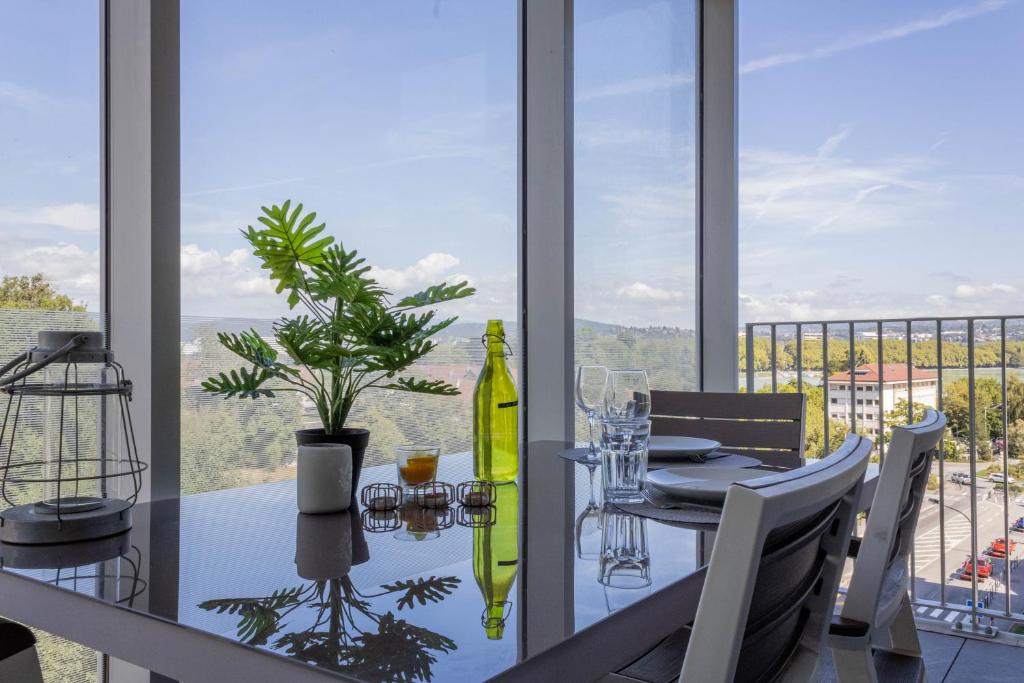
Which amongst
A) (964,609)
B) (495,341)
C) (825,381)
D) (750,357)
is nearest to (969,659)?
(964,609)

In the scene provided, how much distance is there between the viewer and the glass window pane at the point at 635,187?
278 centimetres

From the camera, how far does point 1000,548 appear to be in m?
3.10

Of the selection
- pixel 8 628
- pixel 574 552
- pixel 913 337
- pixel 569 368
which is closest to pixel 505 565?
pixel 574 552

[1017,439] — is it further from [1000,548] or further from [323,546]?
[323,546]

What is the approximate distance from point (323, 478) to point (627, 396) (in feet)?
1.70

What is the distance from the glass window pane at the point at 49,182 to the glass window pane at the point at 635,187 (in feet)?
5.12

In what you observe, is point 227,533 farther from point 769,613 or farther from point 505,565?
point 769,613

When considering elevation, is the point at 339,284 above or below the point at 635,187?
below

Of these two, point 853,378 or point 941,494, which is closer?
point 941,494

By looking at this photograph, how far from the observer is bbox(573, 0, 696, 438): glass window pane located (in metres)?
2.78

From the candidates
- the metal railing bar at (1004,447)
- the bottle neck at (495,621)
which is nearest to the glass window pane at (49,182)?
the bottle neck at (495,621)

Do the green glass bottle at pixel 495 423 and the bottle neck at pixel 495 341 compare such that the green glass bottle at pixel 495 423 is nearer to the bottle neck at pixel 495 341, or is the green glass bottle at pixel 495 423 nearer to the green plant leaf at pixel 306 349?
the bottle neck at pixel 495 341

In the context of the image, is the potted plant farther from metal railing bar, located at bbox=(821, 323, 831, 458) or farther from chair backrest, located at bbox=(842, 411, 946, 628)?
metal railing bar, located at bbox=(821, 323, 831, 458)

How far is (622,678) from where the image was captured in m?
1.10
